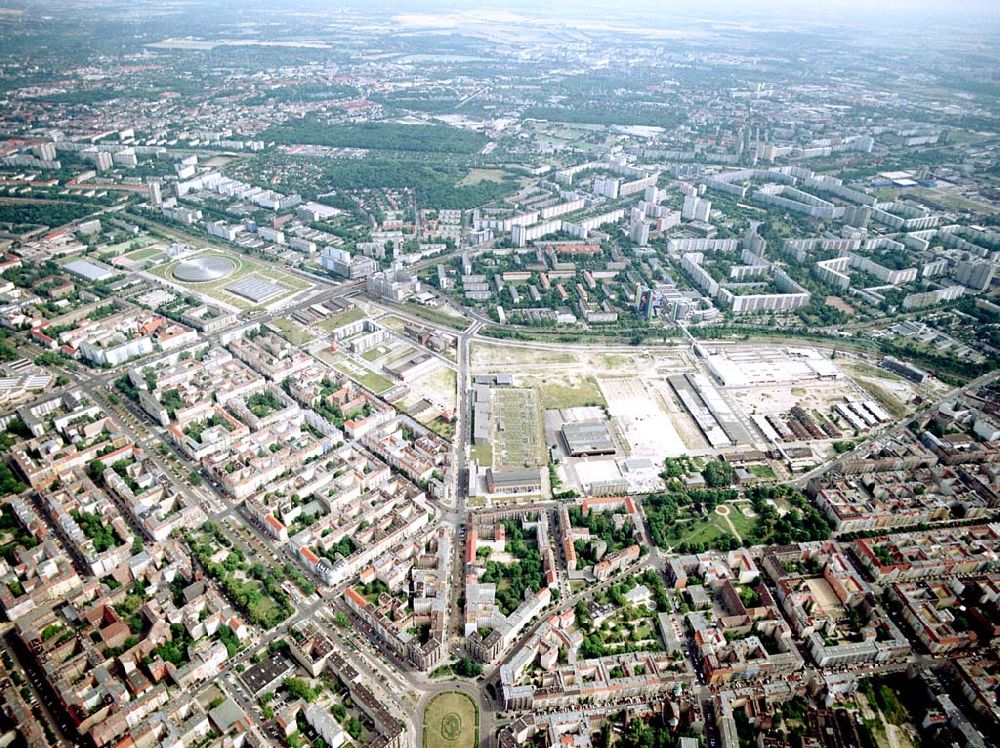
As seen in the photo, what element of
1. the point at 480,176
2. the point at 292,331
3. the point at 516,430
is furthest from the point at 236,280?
the point at 480,176

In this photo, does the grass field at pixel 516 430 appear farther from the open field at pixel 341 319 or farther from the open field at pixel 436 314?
the open field at pixel 341 319

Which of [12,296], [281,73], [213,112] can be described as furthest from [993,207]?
[281,73]

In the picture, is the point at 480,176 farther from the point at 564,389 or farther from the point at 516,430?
the point at 516,430

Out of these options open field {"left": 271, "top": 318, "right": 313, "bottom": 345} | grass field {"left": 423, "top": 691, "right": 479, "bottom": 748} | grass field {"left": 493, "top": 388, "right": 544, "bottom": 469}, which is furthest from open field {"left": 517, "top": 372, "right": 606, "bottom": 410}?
grass field {"left": 423, "top": 691, "right": 479, "bottom": 748}

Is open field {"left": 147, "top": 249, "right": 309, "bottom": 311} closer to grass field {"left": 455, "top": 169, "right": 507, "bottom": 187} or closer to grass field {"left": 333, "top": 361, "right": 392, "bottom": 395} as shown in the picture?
grass field {"left": 333, "top": 361, "right": 392, "bottom": 395}

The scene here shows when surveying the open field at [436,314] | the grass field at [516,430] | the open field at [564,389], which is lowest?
the open field at [436,314]

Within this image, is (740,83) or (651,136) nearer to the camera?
(651,136)

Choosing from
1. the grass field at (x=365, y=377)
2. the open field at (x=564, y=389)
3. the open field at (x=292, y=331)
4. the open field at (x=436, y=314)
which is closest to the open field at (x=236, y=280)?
the open field at (x=292, y=331)

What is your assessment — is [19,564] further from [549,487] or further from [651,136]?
[651,136]
